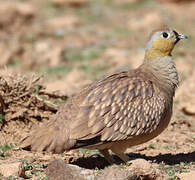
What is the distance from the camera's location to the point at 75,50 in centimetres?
1347

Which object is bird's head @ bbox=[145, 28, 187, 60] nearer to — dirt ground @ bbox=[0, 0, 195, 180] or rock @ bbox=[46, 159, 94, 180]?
dirt ground @ bbox=[0, 0, 195, 180]

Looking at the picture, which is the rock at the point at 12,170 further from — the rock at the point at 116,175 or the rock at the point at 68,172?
the rock at the point at 116,175

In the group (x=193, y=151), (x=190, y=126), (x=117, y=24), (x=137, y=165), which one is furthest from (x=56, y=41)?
(x=137, y=165)

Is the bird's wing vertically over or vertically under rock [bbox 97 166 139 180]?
over

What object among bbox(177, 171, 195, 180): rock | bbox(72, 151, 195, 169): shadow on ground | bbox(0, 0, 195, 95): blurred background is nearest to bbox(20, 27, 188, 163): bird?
bbox(72, 151, 195, 169): shadow on ground

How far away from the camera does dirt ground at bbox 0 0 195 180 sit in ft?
22.0

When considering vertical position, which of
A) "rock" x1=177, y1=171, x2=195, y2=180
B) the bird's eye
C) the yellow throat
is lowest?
"rock" x1=177, y1=171, x2=195, y2=180

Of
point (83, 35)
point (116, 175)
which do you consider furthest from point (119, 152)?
point (83, 35)

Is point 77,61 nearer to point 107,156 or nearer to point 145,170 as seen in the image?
point 107,156

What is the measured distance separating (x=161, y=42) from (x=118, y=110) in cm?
128

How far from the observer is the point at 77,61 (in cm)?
1267

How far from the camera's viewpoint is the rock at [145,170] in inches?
210

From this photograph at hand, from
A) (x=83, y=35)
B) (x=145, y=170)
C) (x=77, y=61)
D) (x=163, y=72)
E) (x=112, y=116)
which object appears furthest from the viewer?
(x=83, y=35)

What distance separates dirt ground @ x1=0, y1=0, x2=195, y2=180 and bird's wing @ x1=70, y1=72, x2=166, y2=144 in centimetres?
46
